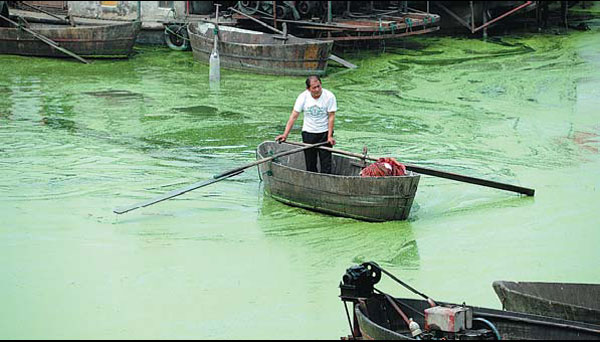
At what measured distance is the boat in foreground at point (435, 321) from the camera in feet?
19.2

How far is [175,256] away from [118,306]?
130 centimetres

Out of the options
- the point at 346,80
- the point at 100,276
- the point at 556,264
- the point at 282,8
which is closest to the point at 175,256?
the point at 100,276

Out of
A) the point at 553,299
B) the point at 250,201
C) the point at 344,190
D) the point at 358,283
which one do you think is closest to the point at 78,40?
the point at 250,201

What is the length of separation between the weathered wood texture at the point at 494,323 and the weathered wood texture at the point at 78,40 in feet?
48.7

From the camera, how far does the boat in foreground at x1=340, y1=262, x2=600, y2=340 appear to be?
19.2 feet

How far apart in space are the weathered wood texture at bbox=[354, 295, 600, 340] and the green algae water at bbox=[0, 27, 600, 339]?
932 millimetres

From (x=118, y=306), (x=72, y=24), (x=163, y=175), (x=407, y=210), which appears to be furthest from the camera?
(x=72, y=24)

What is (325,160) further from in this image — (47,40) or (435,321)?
(47,40)

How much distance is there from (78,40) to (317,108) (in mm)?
11373

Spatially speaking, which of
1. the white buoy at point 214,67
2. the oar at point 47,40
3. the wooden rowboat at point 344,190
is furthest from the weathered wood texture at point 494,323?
the oar at point 47,40

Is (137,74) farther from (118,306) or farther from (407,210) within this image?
(118,306)

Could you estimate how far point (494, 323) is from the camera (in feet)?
19.9

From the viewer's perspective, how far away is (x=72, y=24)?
20.5 metres

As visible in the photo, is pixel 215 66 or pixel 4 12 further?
pixel 4 12
